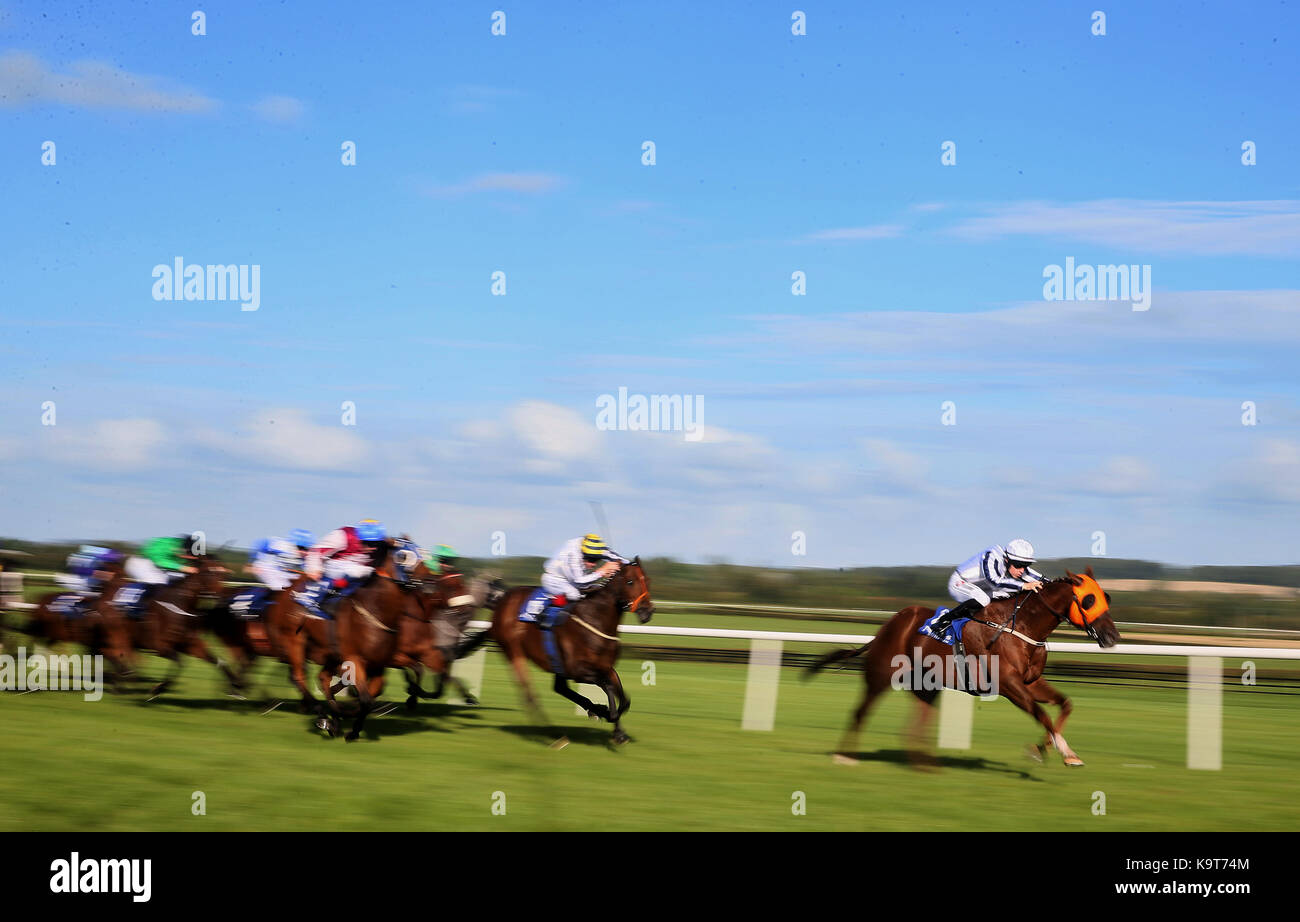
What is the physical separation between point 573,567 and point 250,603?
3.44 m

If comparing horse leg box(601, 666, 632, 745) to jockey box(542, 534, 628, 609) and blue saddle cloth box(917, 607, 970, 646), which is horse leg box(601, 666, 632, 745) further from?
blue saddle cloth box(917, 607, 970, 646)

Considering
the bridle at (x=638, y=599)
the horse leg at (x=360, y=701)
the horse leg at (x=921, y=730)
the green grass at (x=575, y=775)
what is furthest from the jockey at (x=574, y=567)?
the horse leg at (x=921, y=730)

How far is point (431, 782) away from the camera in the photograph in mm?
8133

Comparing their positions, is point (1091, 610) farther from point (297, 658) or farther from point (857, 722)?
point (297, 658)

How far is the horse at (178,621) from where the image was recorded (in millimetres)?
12438

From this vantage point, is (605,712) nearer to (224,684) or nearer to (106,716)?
(106,716)

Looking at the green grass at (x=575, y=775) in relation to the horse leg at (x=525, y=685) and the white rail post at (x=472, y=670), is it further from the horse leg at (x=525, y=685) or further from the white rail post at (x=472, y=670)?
the white rail post at (x=472, y=670)

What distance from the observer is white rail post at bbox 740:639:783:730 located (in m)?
11.8

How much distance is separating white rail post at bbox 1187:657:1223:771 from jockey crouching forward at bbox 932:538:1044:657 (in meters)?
1.43

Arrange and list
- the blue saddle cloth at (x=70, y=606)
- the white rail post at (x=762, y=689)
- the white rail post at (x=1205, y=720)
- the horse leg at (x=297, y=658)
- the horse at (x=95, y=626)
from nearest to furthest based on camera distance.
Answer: the white rail post at (x=1205, y=720) → the horse leg at (x=297, y=658) → the white rail post at (x=762, y=689) → the horse at (x=95, y=626) → the blue saddle cloth at (x=70, y=606)

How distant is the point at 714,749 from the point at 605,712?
3.00 ft

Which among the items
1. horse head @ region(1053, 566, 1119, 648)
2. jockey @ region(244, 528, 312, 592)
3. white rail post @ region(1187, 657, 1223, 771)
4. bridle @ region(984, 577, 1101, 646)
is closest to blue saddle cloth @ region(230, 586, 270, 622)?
jockey @ region(244, 528, 312, 592)

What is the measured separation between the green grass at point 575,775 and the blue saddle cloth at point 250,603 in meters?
0.88
